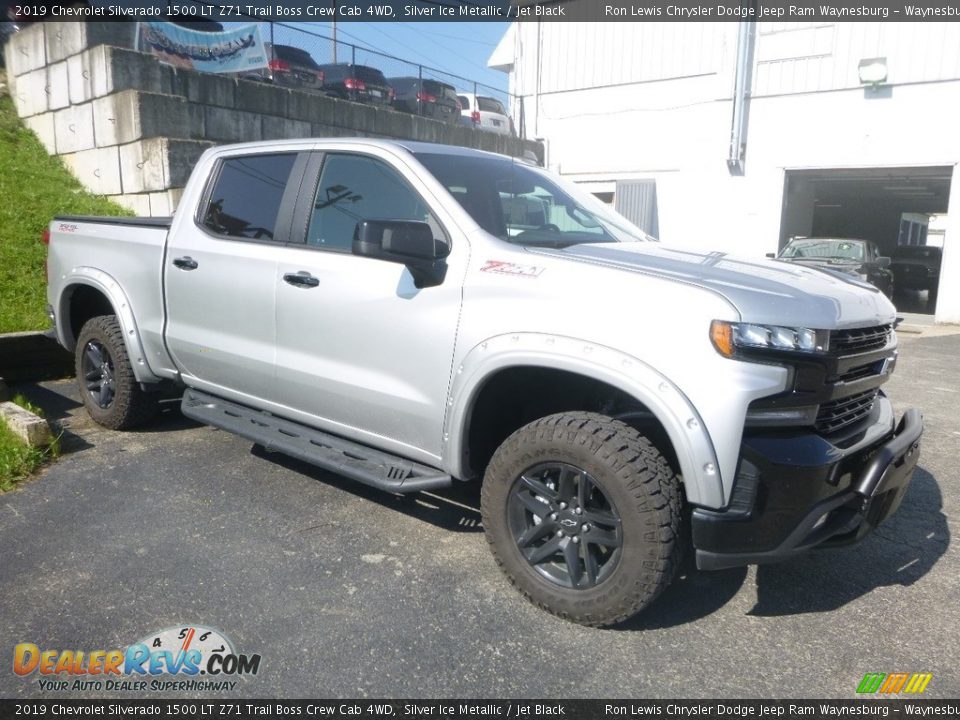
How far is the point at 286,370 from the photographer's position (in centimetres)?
385

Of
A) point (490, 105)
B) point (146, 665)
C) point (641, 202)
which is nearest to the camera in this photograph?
point (146, 665)

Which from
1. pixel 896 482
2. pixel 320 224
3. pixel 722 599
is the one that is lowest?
pixel 722 599

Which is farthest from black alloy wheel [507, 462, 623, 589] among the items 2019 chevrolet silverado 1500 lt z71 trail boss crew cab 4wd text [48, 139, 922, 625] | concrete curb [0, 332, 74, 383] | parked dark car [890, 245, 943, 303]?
parked dark car [890, 245, 943, 303]

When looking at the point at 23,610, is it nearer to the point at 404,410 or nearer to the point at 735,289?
the point at 404,410

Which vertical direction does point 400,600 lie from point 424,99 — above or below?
below

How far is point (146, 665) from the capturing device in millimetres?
2686

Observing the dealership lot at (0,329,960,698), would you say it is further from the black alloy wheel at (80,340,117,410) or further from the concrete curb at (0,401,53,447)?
the black alloy wheel at (80,340,117,410)

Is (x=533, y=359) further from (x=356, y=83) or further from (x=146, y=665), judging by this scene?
(x=356, y=83)

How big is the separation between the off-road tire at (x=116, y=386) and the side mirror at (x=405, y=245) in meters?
2.54

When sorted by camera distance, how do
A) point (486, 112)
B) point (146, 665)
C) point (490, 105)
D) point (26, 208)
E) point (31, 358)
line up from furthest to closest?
point (490, 105)
point (486, 112)
point (26, 208)
point (31, 358)
point (146, 665)

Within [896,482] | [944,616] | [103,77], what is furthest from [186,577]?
[103,77]

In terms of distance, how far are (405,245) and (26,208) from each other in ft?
25.9

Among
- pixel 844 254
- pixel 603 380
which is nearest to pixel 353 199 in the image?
pixel 603 380

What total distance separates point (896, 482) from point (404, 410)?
2.02m
